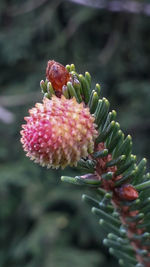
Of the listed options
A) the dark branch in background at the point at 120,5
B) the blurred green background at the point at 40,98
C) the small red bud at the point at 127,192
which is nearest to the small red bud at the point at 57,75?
the small red bud at the point at 127,192

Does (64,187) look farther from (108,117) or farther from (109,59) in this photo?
(108,117)

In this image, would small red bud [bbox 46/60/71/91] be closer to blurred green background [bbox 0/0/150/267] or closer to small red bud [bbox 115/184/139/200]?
small red bud [bbox 115/184/139/200]

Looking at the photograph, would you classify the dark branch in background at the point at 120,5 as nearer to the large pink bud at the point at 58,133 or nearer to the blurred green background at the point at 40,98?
the blurred green background at the point at 40,98

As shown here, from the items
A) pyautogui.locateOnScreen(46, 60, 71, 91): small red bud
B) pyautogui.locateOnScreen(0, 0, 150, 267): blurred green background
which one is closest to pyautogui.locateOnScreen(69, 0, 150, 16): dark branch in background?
pyautogui.locateOnScreen(0, 0, 150, 267): blurred green background

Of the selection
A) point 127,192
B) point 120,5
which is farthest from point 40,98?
point 127,192

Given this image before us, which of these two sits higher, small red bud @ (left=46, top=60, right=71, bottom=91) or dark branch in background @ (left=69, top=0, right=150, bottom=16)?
dark branch in background @ (left=69, top=0, right=150, bottom=16)
